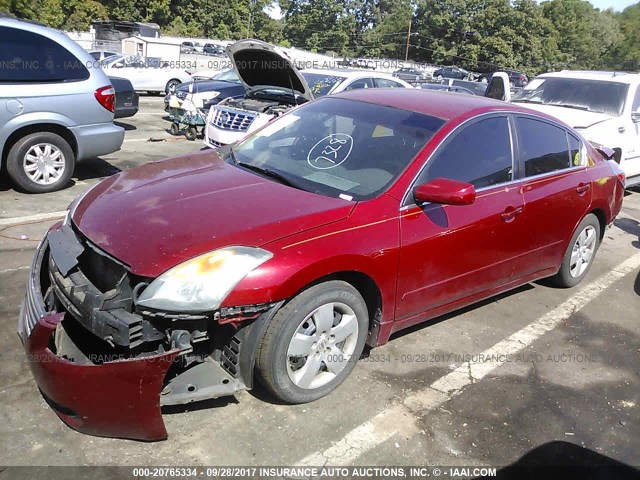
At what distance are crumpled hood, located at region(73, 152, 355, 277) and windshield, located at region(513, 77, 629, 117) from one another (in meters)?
7.05

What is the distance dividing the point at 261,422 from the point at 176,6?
3043 inches

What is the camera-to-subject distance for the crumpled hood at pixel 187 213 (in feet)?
9.10

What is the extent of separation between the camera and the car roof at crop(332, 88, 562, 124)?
3903mm

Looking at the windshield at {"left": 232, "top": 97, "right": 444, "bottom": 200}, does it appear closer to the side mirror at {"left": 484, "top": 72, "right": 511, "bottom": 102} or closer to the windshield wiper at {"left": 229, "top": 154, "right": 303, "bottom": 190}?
the windshield wiper at {"left": 229, "top": 154, "right": 303, "bottom": 190}

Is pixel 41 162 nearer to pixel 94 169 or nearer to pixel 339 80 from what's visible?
pixel 94 169

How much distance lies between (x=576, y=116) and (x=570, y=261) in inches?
167

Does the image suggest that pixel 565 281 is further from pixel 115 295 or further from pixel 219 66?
pixel 219 66

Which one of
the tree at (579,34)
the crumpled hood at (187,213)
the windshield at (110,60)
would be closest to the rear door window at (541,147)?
the crumpled hood at (187,213)

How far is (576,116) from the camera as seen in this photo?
331 inches

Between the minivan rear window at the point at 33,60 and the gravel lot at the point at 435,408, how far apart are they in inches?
91.6

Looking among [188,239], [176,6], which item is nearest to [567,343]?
[188,239]

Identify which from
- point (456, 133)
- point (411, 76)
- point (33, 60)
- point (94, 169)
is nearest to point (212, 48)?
point (411, 76)

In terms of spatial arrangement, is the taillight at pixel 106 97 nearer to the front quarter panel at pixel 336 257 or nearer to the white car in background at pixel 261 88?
the white car in background at pixel 261 88

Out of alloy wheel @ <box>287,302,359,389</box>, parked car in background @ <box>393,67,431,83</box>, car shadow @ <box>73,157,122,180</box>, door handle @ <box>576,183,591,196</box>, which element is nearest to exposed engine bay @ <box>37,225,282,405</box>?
alloy wheel @ <box>287,302,359,389</box>
